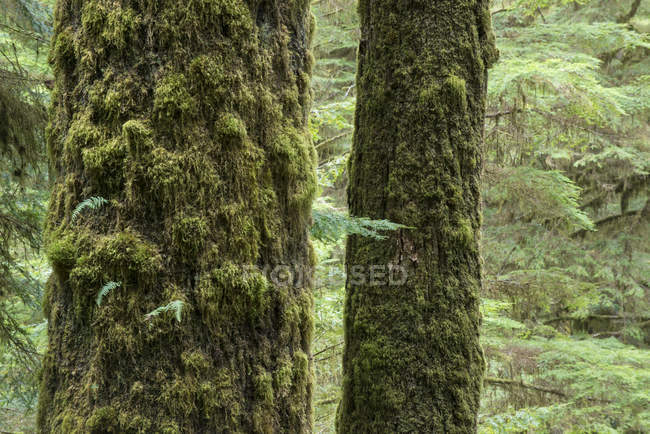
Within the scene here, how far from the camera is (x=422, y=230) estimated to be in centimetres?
330

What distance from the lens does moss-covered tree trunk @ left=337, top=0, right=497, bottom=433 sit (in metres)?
3.21

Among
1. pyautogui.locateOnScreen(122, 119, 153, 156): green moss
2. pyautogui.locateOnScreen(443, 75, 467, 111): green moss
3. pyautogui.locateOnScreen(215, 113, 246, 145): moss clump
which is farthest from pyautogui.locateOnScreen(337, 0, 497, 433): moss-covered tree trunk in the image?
pyautogui.locateOnScreen(122, 119, 153, 156): green moss

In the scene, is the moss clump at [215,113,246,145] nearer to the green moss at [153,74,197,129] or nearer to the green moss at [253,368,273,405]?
the green moss at [153,74,197,129]

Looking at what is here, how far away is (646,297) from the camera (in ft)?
36.5

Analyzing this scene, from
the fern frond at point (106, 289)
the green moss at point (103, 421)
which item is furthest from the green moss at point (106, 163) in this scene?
the green moss at point (103, 421)

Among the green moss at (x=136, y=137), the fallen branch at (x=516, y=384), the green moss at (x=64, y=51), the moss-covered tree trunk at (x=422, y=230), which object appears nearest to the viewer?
the green moss at (x=136, y=137)

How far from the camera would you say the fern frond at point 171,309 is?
1.54 m

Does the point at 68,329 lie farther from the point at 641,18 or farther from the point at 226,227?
the point at 641,18

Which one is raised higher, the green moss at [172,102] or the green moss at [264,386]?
the green moss at [172,102]

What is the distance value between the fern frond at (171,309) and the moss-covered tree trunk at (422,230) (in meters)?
2.02

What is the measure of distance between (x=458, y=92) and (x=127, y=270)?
8.22 ft

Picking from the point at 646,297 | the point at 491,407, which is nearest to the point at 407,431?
the point at 491,407

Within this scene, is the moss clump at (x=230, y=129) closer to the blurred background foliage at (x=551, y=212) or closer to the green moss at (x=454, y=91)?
the green moss at (x=454, y=91)

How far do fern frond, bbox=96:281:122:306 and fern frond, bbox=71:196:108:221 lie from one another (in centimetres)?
26
